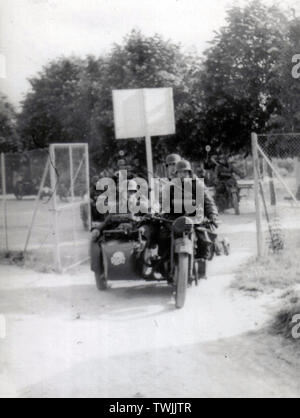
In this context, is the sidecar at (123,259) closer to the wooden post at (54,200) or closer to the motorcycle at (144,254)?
the motorcycle at (144,254)

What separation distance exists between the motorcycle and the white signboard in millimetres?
2534

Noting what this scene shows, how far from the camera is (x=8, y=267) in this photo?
10023 millimetres

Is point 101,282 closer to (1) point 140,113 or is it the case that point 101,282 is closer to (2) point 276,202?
(1) point 140,113

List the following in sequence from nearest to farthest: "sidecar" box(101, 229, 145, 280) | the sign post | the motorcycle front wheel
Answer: the motorcycle front wheel < "sidecar" box(101, 229, 145, 280) < the sign post

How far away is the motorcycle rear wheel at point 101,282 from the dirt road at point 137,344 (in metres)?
0.11

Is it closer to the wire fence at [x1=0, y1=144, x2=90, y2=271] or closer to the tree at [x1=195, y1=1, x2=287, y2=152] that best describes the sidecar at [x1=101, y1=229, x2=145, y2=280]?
the wire fence at [x1=0, y1=144, x2=90, y2=271]

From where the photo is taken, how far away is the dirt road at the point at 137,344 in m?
4.52

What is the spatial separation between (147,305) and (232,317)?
114 cm

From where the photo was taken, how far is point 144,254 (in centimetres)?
729

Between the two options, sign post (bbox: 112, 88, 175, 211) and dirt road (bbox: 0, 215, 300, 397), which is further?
sign post (bbox: 112, 88, 175, 211)

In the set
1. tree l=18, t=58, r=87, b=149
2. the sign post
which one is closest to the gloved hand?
the sign post

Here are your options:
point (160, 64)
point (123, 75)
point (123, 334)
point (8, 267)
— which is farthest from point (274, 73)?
point (123, 334)

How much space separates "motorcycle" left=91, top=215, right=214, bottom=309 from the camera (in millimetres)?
6859

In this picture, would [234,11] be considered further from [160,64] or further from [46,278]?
[46,278]
